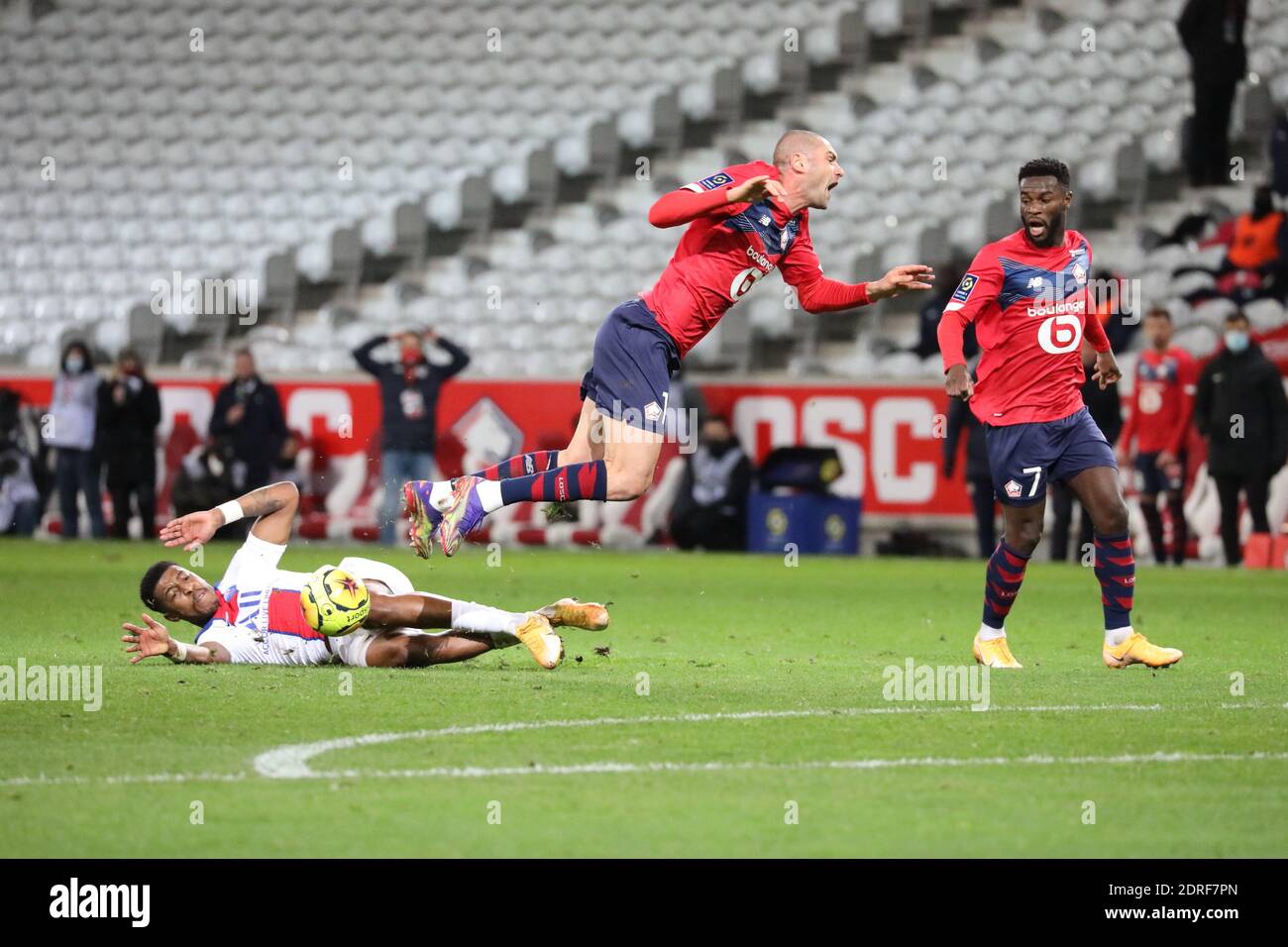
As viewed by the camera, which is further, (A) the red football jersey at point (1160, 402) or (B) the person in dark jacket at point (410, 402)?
(B) the person in dark jacket at point (410, 402)

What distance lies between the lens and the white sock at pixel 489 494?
838cm

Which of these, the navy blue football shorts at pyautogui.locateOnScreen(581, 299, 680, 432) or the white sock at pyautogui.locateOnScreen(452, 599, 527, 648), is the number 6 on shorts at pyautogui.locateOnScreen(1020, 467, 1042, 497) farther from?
the white sock at pyautogui.locateOnScreen(452, 599, 527, 648)

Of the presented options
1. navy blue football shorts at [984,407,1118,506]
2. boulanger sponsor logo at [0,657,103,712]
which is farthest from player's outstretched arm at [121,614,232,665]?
navy blue football shorts at [984,407,1118,506]

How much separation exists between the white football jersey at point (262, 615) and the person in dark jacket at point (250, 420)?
36.4 feet

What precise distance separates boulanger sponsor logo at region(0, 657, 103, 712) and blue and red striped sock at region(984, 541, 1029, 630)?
12.5ft

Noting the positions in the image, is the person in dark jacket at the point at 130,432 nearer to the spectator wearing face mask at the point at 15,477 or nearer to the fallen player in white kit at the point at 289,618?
the spectator wearing face mask at the point at 15,477

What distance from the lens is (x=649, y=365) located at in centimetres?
845

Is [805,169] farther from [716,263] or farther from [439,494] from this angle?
[439,494]

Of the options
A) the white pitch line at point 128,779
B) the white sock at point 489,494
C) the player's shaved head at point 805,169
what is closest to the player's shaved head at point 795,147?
the player's shaved head at point 805,169

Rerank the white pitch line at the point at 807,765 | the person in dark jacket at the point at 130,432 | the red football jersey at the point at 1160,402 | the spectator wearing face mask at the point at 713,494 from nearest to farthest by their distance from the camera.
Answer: the white pitch line at the point at 807,765 → the red football jersey at the point at 1160,402 → the spectator wearing face mask at the point at 713,494 → the person in dark jacket at the point at 130,432

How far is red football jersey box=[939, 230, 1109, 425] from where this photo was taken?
8734 mm
